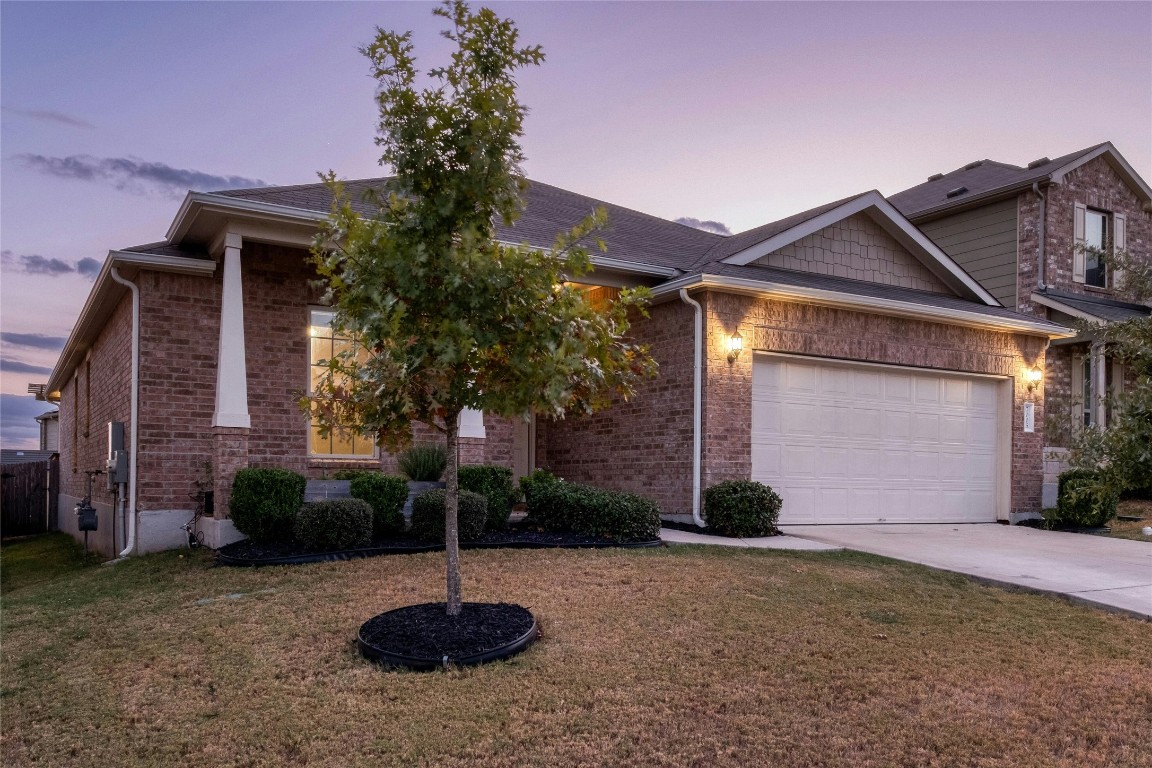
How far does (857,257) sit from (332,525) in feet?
30.0

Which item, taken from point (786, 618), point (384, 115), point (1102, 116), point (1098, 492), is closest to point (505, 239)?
point (384, 115)

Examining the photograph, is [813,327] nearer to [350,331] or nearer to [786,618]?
[786,618]

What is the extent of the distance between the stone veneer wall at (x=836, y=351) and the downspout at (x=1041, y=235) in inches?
120

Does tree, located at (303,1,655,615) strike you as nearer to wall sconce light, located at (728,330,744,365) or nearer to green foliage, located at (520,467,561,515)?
green foliage, located at (520,467,561,515)

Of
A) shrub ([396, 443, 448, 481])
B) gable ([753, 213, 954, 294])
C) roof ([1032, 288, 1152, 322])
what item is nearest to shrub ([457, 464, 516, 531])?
shrub ([396, 443, 448, 481])

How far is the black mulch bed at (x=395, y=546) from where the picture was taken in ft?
24.9

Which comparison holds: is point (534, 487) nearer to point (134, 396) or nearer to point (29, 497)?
point (134, 396)

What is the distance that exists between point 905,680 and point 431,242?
151 inches

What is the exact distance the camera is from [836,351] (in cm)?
1111

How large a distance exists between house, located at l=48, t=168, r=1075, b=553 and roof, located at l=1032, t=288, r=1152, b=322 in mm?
1883

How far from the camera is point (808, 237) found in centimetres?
1220

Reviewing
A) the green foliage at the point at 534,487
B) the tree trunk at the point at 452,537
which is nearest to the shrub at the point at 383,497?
the green foliage at the point at 534,487

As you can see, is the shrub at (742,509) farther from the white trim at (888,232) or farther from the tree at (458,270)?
the tree at (458,270)

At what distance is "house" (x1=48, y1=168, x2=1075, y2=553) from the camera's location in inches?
361
